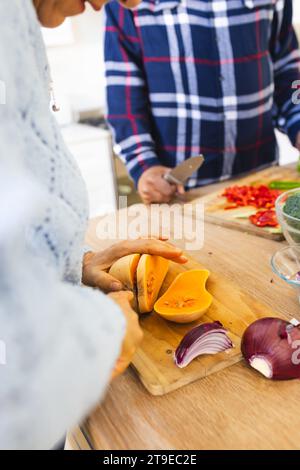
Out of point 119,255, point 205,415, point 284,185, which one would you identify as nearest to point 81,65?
point 284,185

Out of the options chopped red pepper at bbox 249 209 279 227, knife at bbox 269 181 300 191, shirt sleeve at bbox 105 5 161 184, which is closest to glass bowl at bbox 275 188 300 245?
chopped red pepper at bbox 249 209 279 227

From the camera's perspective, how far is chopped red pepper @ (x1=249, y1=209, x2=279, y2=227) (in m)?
1.06

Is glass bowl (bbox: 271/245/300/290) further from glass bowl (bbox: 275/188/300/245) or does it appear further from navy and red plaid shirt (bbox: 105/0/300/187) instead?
navy and red plaid shirt (bbox: 105/0/300/187)

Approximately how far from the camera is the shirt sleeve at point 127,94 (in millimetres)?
1453

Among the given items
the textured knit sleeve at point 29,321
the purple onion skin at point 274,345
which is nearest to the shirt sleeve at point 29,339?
the textured knit sleeve at point 29,321

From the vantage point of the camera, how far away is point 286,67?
5.42 ft

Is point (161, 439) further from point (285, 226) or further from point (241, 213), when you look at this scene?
point (241, 213)

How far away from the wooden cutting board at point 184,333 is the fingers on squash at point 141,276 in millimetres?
26

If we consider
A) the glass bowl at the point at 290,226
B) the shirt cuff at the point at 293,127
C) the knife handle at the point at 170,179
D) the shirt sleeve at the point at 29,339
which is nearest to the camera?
the shirt sleeve at the point at 29,339

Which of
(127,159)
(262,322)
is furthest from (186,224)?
(262,322)

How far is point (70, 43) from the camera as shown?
115 inches

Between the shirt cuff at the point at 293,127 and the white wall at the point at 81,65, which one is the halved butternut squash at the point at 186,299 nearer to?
the shirt cuff at the point at 293,127

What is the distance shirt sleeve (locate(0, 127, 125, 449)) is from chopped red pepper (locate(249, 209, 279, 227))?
77cm

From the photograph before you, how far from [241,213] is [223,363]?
598 millimetres
